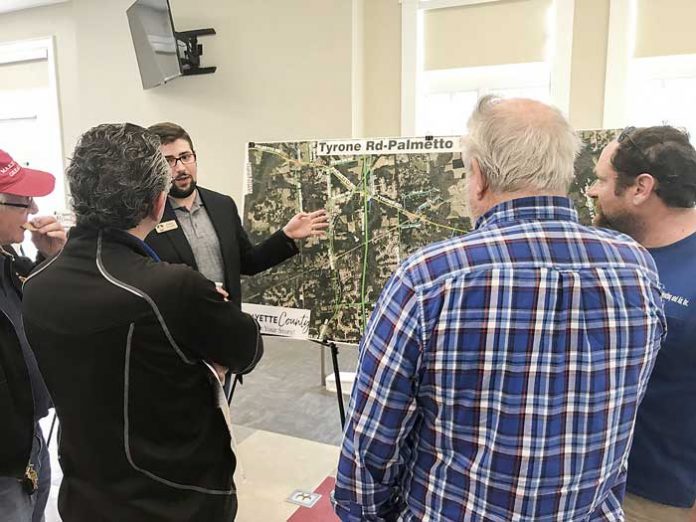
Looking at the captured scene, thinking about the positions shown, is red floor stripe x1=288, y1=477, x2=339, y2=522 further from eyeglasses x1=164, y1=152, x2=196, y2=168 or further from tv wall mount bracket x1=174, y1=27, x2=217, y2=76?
tv wall mount bracket x1=174, y1=27, x2=217, y2=76

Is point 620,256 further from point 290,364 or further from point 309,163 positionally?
point 290,364

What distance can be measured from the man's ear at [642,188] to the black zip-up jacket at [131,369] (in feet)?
3.02

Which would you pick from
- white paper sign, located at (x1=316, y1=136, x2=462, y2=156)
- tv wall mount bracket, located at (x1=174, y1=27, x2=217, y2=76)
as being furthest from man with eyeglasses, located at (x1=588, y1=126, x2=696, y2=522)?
tv wall mount bracket, located at (x1=174, y1=27, x2=217, y2=76)

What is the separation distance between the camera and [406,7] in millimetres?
3863

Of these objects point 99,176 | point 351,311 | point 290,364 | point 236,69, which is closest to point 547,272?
point 99,176

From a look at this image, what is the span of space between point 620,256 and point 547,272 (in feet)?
0.49

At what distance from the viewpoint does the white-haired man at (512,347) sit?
79 centimetres

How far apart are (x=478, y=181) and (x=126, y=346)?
71cm

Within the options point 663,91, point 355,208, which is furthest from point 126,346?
point 663,91

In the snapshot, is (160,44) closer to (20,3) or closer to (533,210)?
(20,3)

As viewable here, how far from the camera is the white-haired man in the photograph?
2.60 ft

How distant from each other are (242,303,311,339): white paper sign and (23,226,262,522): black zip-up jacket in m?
1.01

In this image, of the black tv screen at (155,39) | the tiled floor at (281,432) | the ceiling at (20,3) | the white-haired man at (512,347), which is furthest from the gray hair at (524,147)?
the ceiling at (20,3)

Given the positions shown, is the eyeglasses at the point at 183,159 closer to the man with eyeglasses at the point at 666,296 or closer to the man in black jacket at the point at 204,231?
the man in black jacket at the point at 204,231
